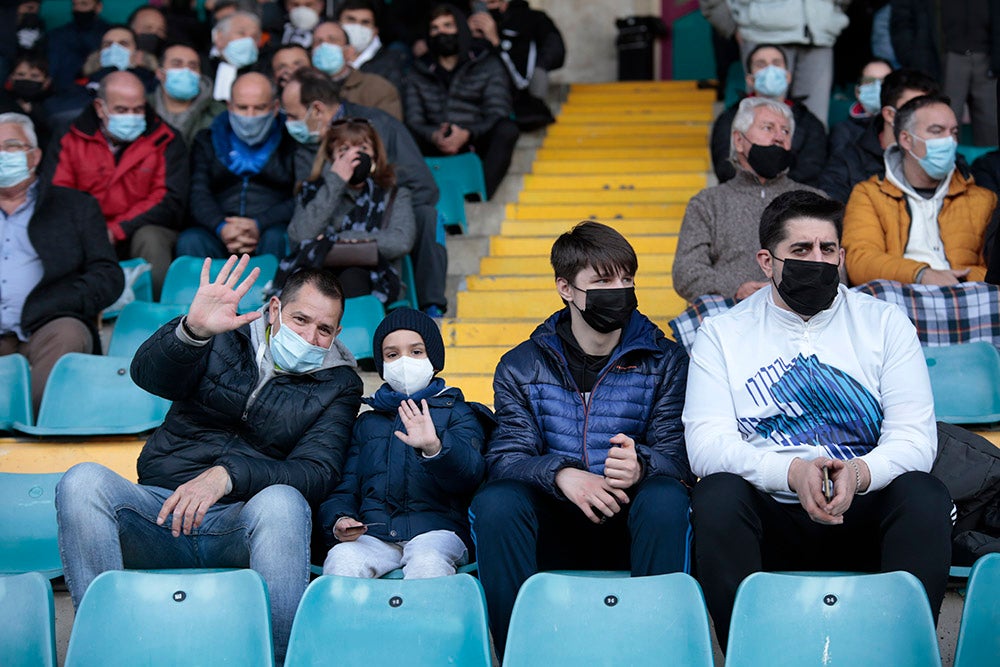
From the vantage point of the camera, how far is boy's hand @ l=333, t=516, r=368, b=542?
296 cm

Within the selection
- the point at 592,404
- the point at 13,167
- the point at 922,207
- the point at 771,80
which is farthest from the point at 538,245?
the point at 592,404

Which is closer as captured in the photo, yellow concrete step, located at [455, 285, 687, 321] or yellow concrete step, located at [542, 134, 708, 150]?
yellow concrete step, located at [455, 285, 687, 321]

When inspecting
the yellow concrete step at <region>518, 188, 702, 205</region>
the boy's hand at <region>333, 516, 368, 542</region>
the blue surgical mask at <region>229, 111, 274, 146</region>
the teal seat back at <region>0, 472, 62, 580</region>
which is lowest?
the teal seat back at <region>0, 472, 62, 580</region>

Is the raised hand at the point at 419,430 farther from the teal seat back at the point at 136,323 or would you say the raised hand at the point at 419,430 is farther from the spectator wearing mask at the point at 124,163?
the spectator wearing mask at the point at 124,163

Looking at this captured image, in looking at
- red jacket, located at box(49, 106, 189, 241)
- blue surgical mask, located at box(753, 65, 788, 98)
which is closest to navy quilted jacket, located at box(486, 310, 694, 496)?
red jacket, located at box(49, 106, 189, 241)

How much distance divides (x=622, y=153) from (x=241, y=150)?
7.64 feet

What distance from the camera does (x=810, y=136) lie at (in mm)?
5465

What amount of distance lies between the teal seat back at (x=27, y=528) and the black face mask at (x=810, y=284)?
207cm

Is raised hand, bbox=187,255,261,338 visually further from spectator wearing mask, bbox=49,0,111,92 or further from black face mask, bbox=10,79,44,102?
spectator wearing mask, bbox=49,0,111,92

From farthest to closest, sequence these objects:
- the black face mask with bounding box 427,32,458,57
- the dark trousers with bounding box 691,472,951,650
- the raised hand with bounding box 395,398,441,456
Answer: the black face mask with bounding box 427,32,458,57 < the raised hand with bounding box 395,398,441,456 < the dark trousers with bounding box 691,472,951,650

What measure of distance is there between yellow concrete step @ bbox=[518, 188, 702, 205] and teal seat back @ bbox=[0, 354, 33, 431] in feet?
9.83

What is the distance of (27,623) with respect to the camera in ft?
7.89

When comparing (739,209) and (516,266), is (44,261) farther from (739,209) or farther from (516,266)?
(739,209)

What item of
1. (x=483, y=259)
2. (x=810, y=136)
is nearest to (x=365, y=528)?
(x=483, y=259)
